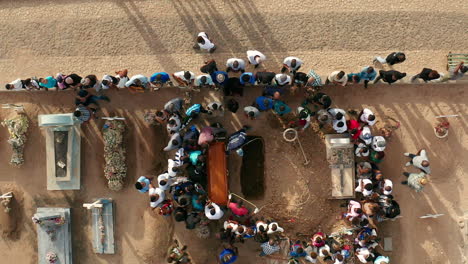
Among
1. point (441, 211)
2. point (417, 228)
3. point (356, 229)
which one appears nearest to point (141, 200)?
point (356, 229)

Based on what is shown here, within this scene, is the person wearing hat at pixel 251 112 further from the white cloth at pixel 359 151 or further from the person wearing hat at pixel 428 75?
the person wearing hat at pixel 428 75

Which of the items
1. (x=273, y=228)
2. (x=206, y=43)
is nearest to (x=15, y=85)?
(x=206, y=43)

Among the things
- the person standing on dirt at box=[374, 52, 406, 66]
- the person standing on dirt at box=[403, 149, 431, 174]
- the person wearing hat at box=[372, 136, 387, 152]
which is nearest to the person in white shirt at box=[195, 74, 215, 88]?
the person wearing hat at box=[372, 136, 387, 152]

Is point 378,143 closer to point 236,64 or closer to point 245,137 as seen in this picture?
point 245,137

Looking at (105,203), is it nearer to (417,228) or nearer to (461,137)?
(417,228)

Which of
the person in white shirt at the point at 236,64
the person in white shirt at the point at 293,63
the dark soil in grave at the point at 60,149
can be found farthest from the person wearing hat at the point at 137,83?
the person in white shirt at the point at 293,63

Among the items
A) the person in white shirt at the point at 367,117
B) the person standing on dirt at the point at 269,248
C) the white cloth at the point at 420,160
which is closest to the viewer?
the person in white shirt at the point at 367,117

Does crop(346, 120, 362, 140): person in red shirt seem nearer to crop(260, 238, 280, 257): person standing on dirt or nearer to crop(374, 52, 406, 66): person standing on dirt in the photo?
crop(374, 52, 406, 66): person standing on dirt
